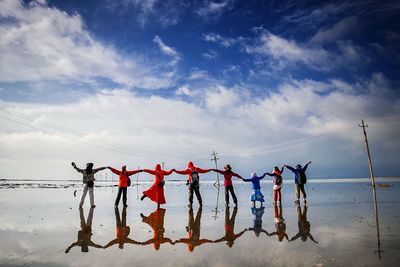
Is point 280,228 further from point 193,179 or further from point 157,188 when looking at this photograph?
point 157,188

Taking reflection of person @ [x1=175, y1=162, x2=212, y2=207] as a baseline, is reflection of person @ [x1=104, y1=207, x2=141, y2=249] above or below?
below

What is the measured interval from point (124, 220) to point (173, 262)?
7.15 metres

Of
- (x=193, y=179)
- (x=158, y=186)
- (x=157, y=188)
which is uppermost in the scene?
(x=193, y=179)

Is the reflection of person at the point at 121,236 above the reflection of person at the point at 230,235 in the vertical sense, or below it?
above

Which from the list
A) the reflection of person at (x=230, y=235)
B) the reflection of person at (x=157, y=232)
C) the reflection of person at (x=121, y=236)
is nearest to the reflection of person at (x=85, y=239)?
the reflection of person at (x=121, y=236)

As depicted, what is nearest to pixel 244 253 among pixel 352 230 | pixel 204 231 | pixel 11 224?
pixel 204 231

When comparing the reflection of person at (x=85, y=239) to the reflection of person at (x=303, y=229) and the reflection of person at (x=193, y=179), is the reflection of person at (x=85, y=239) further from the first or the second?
the reflection of person at (x=193, y=179)

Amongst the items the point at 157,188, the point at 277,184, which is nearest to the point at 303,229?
the point at 277,184

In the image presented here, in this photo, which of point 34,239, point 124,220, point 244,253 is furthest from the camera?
point 124,220

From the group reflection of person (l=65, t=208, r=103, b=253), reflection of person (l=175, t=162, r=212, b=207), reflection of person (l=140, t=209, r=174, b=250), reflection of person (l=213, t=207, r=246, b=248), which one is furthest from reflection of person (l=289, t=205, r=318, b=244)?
reflection of person (l=175, t=162, r=212, b=207)

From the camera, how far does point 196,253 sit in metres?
7.34

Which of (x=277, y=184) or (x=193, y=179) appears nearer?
(x=193, y=179)

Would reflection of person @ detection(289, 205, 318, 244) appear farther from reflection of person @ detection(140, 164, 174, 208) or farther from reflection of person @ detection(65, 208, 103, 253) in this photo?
reflection of person @ detection(140, 164, 174, 208)

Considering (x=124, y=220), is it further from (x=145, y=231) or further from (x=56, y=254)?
(x=56, y=254)
